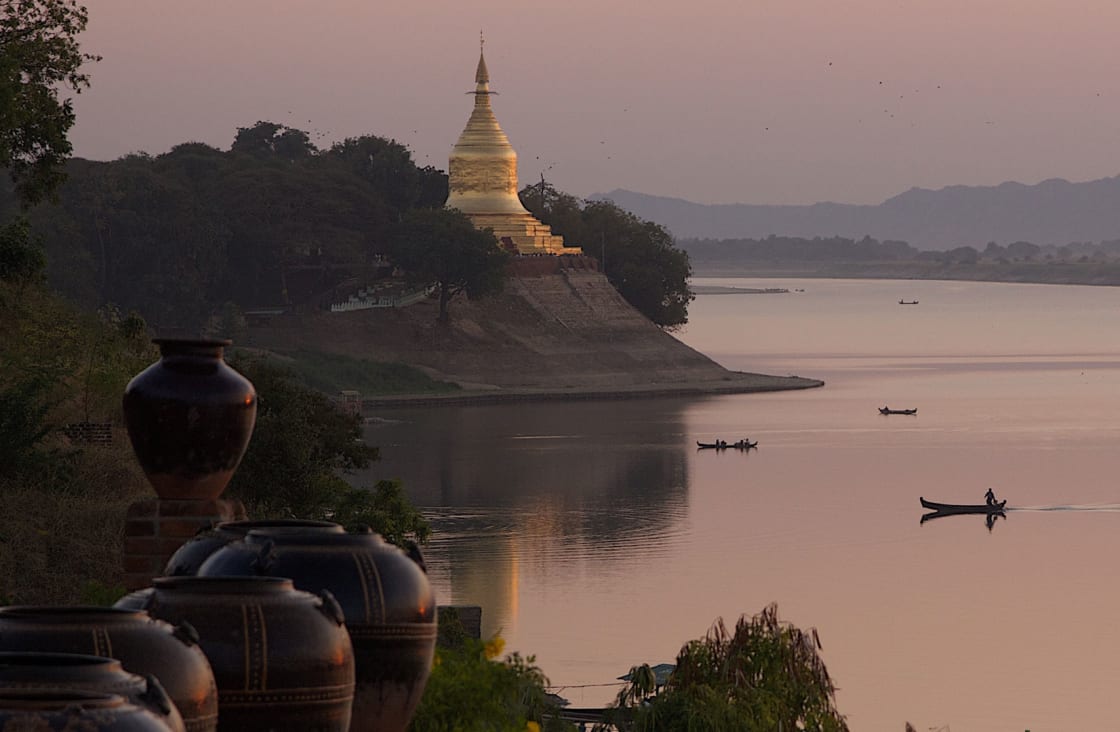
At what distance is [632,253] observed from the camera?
→ 116 m

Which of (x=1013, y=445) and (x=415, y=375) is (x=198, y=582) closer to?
(x=1013, y=445)

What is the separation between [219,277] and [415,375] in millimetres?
10524

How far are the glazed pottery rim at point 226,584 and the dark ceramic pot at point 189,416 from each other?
2.66m

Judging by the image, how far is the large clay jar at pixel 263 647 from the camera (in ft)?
23.1

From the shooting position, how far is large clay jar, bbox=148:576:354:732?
23.1ft

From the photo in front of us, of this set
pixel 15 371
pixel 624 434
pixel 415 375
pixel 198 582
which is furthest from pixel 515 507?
pixel 198 582

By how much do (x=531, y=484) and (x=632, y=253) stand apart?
5501cm

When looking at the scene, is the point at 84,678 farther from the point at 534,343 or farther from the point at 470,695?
the point at 534,343

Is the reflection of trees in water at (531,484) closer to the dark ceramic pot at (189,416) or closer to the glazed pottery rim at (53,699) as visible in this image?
the dark ceramic pot at (189,416)

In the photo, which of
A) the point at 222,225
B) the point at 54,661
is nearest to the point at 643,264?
the point at 222,225

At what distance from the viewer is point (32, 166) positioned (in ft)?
111

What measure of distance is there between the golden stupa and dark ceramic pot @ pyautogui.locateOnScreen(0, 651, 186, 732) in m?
104

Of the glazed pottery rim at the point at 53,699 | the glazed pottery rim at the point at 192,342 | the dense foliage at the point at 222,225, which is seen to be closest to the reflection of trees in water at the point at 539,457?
the dense foliage at the point at 222,225

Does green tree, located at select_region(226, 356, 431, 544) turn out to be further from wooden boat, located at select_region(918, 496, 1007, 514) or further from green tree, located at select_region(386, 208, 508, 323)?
green tree, located at select_region(386, 208, 508, 323)
